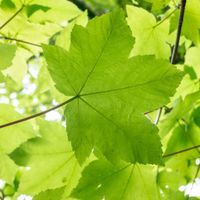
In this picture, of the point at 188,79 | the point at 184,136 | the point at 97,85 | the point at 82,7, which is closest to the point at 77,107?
the point at 97,85

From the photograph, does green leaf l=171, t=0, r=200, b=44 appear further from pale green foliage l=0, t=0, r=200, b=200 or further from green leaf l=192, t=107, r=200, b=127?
green leaf l=192, t=107, r=200, b=127

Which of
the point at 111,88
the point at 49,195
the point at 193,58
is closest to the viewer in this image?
the point at 111,88

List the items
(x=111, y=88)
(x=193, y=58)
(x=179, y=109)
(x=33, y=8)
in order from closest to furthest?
(x=111, y=88) < (x=179, y=109) < (x=33, y=8) < (x=193, y=58)

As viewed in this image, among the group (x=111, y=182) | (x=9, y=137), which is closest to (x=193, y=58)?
(x=111, y=182)

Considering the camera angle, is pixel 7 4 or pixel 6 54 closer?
pixel 6 54

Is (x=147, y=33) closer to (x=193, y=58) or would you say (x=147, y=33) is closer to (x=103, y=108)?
(x=193, y=58)
